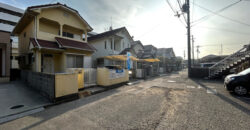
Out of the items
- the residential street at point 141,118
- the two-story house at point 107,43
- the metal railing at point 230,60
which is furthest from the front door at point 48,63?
the metal railing at point 230,60

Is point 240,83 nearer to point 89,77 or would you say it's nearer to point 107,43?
point 89,77

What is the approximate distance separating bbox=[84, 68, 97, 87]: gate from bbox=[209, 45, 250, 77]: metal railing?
12926mm

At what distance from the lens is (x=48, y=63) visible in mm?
8992

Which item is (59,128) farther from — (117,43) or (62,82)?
(117,43)

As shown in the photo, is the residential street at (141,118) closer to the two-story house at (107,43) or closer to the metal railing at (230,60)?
the metal railing at (230,60)

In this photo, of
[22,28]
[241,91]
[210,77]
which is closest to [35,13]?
[22,28]

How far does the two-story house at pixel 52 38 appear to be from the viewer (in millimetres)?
7551

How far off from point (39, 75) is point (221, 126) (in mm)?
8204

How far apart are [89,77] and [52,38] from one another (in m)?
4.99

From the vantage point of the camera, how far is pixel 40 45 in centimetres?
694

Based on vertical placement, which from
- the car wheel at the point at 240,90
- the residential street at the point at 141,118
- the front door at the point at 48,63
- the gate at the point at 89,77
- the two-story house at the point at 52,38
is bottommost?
the residential street at the point at 141,118

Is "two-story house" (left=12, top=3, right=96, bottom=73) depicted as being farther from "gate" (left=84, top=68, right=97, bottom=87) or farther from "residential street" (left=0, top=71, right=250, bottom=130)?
"residential street" (left=0, top=71, right=250, bottom=130)

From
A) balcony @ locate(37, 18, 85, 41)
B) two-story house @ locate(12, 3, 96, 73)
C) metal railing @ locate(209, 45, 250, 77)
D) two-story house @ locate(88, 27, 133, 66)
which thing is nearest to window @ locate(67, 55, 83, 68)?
two-story house @ locate(12, 3, 96, 73)

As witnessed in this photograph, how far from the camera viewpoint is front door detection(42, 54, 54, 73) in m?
8.77
